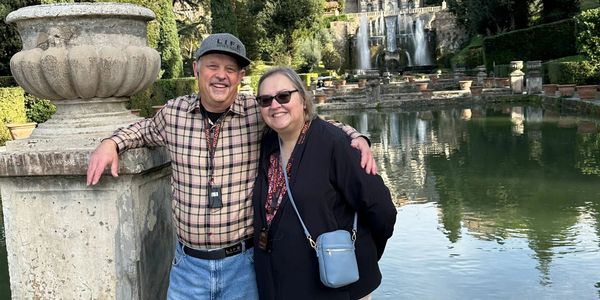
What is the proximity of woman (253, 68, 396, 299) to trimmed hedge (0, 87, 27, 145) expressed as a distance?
1282cm

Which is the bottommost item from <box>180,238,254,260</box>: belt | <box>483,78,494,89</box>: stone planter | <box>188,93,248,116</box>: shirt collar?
<box>180,238,254,260</box>: belt

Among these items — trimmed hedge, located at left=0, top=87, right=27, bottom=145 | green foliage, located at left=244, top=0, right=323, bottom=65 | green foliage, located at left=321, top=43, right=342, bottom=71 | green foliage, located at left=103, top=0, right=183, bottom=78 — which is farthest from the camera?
green foliage, located at left=321, top=43, right=342, bottom=71

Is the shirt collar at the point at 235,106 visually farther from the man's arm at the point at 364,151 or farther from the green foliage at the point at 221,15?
the green foliage at the point at 221,15

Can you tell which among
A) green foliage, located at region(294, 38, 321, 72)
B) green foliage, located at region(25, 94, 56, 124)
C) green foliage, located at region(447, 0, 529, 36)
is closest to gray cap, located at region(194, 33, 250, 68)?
green foliage, located at region(25, 94, 56, 124)

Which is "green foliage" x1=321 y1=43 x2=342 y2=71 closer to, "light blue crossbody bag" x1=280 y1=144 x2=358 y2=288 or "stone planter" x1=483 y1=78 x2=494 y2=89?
"stone planter" x1=483 y1=78 x2=494 y2=89

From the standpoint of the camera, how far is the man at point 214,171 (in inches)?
90.7

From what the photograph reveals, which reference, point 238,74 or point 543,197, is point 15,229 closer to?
point 238,74

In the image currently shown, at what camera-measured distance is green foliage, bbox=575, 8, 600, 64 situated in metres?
17.2

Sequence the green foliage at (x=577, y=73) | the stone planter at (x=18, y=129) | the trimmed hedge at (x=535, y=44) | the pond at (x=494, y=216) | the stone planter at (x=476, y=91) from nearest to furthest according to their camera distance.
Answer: the pond at (x=494, y=216) < the stone planter at (x=18, y=129) < the green foliage at (x=577, y=73) < the stone planter at (x=476, y=91) < the trimmed hedge at (x=535, y=44)

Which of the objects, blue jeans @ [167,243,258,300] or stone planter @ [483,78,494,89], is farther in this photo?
stone planter @ [483,78,494,89]

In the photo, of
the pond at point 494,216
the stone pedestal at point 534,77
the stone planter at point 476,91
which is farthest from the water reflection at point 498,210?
the stone planter at point 476,91

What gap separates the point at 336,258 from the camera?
2045 mm

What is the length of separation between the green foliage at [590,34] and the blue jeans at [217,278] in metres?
17.6

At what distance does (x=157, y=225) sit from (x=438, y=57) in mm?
47955
